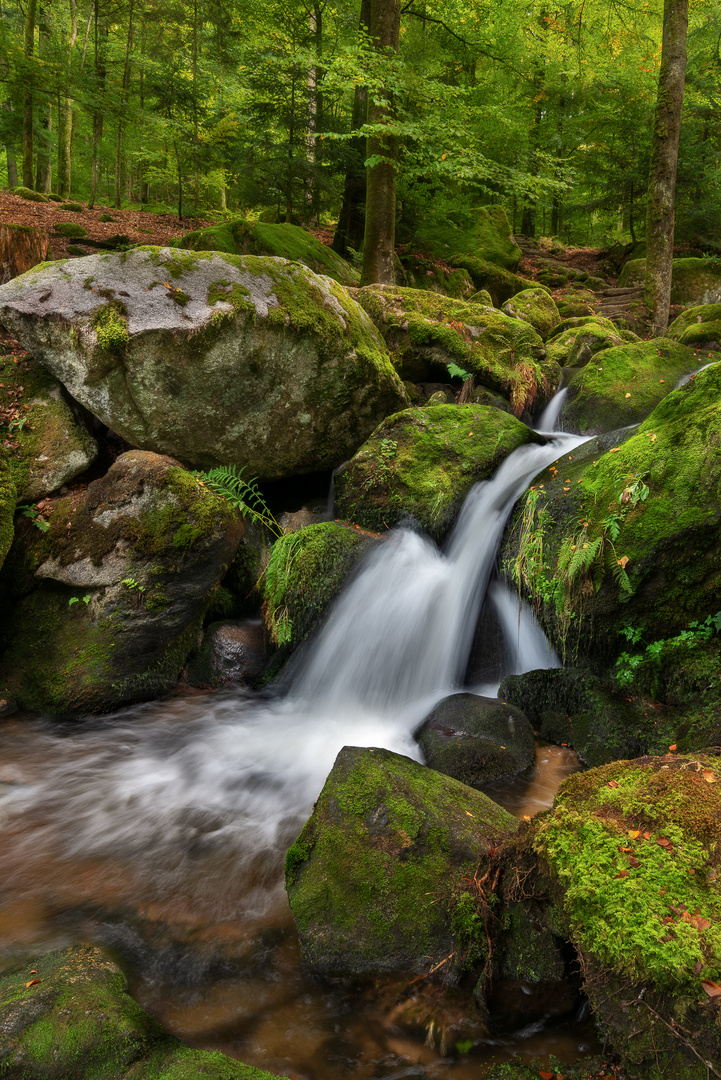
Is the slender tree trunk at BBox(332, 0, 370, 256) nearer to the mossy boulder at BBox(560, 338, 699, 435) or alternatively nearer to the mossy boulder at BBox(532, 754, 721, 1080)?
the mossy boulder at BBox(560, 338, 699, 435)

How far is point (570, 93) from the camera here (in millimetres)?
17391

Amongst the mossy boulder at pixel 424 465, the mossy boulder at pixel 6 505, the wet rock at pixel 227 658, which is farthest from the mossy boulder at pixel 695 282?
the mossy boulder at pixel 6 505

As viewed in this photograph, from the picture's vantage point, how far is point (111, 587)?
16.8 ft

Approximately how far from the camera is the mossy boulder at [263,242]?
28.9ft

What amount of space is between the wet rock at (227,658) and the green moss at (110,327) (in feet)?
9.69

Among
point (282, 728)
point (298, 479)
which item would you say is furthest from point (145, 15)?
point (282, 728)

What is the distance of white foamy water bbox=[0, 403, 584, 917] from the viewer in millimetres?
3514

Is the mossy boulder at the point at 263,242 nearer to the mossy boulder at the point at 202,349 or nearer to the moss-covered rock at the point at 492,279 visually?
the mossy boulder at the point at 202,349

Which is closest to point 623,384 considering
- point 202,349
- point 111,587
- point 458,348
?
point 458,348

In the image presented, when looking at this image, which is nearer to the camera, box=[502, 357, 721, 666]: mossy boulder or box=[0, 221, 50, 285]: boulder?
box=[502, 357, 721, 666]: mossy boulder

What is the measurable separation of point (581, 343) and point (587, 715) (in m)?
7.76

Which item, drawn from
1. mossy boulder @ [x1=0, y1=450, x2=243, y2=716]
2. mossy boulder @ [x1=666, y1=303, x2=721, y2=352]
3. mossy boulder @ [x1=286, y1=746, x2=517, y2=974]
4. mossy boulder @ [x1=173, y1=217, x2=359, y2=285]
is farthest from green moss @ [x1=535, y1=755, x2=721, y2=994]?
mossy boulder @ [x1=666, y1=303, x2=721, y2=352]

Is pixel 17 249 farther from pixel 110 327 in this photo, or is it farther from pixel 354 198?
pixel 354 198

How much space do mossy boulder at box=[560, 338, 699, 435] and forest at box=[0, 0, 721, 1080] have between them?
0.17 feet
